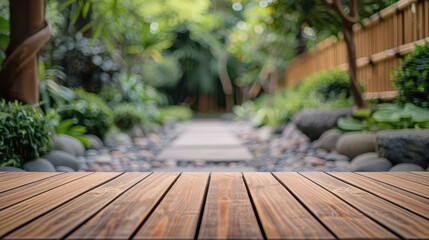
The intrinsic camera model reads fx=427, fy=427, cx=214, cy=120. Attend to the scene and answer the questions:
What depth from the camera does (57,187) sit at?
167 centimetres

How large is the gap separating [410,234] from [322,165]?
8.09ft

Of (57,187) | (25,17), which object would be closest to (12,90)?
(25,17)

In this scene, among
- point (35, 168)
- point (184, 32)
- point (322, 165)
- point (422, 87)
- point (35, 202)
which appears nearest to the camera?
point (35, 202)

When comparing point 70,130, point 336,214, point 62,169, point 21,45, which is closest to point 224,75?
point 70,130

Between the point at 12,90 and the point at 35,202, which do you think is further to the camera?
the point at 12,90

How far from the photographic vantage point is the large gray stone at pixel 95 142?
4.33 meters

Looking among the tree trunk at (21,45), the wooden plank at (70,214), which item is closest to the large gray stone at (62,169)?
the tree trunk at (21,45)

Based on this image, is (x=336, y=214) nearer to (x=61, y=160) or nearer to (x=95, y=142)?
(x=61, y=160)

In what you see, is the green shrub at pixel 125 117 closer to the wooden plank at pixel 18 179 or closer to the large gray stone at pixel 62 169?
the large gray stone at pixel 62 169

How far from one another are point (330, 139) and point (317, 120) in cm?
41

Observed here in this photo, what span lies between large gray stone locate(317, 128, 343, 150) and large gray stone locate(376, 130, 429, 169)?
1061 millimetres

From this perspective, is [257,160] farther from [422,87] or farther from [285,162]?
[422,87]

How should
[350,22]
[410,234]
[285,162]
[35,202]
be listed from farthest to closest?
[350,22] < [285,162] < [35,202] < [410,234]

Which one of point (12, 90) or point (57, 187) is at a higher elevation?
point (12, 90)
